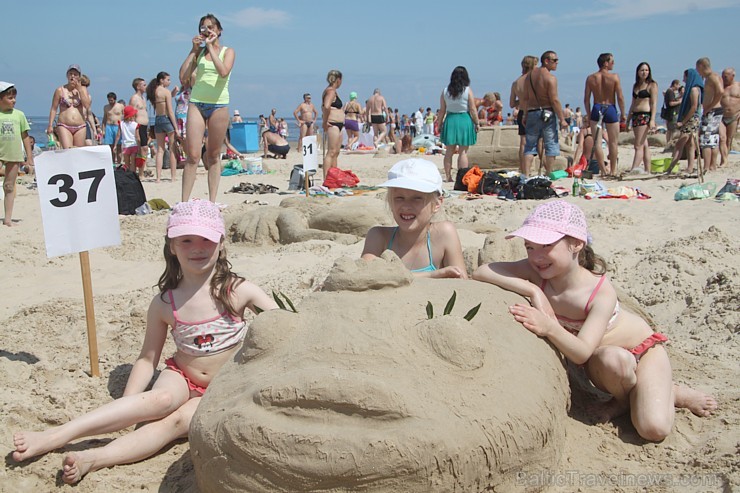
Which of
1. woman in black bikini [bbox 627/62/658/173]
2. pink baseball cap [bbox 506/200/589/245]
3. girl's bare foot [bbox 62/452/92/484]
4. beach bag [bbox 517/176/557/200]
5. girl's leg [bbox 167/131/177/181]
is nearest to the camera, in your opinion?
girl's bare foot [bbox 62/452/92/484]

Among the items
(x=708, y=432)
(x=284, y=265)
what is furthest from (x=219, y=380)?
(x=284, y=265)

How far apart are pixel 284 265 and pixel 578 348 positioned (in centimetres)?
355

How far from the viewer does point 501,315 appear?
2.81 m

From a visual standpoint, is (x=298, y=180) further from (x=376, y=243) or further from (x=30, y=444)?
(x=30, y=444)

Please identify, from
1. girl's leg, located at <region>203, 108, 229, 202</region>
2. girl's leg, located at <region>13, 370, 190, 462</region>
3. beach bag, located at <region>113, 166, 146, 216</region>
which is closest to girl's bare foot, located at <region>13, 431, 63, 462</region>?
girl's leg, located at <region>13, 370, 190, 462</region>

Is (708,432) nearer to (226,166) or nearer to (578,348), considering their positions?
(578,348)

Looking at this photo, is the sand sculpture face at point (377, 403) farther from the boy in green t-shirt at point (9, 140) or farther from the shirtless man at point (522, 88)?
the shirtless man at point (522, 88)

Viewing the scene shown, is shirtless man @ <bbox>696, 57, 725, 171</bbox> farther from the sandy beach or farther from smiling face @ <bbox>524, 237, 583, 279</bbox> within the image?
smiling face @ <bbox>524, 237, 583, 279</bbox>

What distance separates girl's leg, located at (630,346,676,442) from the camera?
2.90 metres

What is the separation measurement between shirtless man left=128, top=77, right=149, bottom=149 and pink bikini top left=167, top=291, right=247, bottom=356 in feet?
34.9

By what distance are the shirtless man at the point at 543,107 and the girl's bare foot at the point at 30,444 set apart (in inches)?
325

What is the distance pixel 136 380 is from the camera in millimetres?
3387

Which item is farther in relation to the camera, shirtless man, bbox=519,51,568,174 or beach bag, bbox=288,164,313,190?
beach bag, bbox=288,164,313,190

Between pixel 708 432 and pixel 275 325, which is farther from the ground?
pixel 275 325
